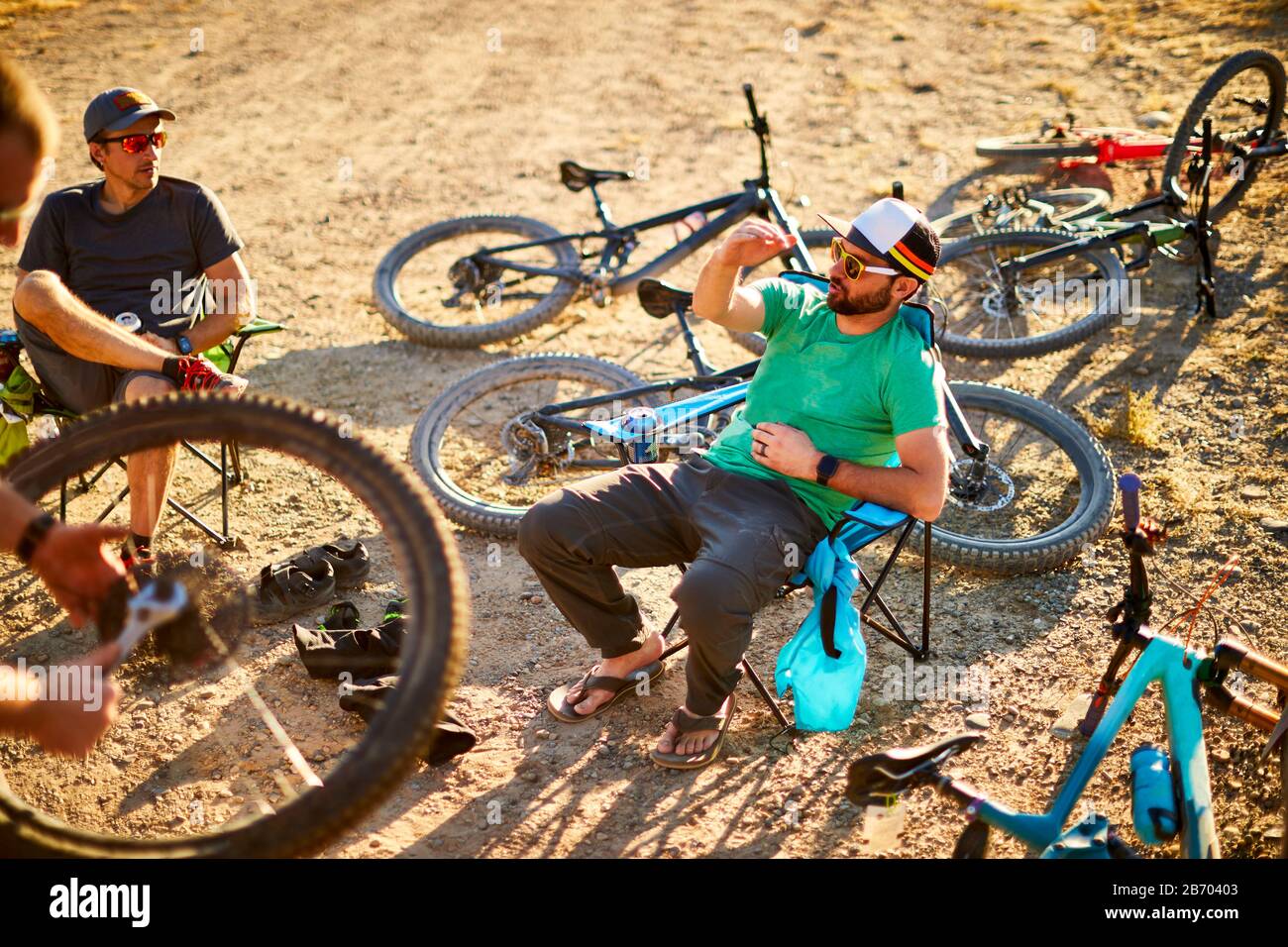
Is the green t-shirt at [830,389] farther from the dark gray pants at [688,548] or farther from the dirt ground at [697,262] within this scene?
the dirt ground at [697,262]

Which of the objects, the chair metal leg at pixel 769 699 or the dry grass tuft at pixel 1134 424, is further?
the dry grass tuft at pixel 1134 424

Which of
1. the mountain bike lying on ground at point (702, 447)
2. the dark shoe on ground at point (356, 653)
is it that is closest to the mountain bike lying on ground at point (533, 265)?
the mountain bike lying on ground at point (702, 447)

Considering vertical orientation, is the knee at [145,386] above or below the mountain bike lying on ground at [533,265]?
below

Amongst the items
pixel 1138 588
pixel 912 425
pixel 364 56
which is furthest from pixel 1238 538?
pixel 364 56

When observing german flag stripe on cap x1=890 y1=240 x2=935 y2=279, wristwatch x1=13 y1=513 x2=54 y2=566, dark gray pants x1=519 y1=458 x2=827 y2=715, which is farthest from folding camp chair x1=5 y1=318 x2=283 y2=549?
german flag stripe on cap x1=890 y1=240 x2=935 y2=279

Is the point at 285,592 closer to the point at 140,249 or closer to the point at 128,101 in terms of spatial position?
the point at 140,249

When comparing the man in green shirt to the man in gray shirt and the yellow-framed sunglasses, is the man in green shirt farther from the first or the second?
the man in gray shirt

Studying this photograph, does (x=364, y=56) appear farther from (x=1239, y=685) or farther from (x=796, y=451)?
(x=1239, y=685)

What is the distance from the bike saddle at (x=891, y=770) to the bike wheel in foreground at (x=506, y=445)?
2.10 meters

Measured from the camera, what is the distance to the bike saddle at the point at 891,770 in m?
2.76

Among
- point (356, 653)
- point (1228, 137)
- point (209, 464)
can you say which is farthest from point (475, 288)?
point (1228, 137)

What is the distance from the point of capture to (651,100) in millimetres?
9453

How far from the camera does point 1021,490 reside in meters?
4.84

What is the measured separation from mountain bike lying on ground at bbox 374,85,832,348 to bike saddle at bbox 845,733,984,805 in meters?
3.49
